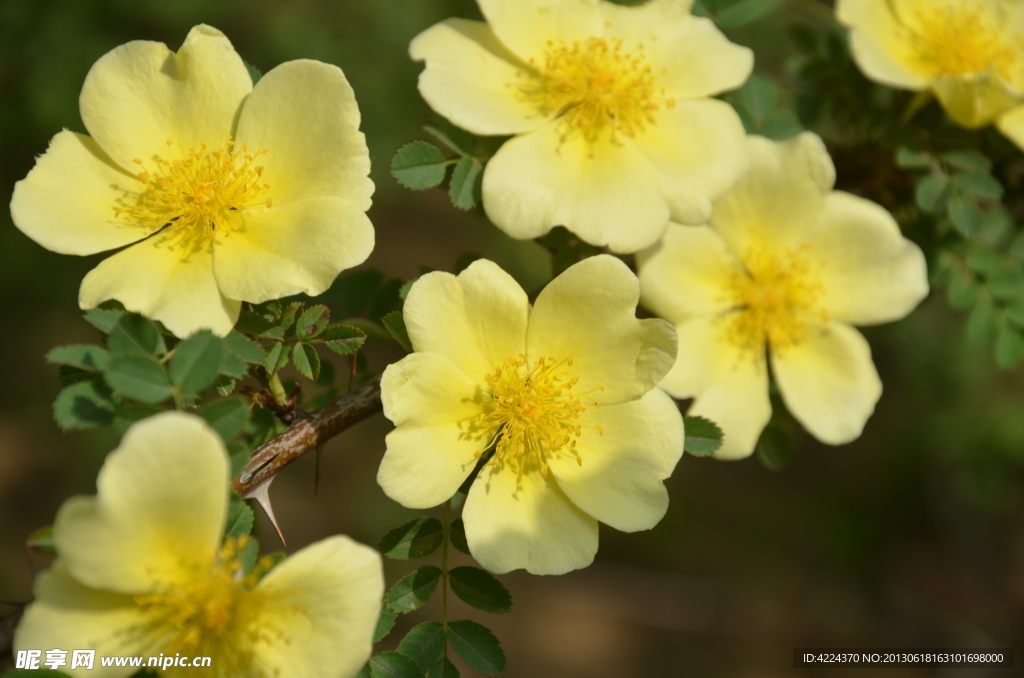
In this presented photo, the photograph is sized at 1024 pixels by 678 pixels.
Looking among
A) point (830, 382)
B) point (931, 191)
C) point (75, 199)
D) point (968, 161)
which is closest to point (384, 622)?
point (75, 199)

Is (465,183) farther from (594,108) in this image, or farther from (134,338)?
(134,338)

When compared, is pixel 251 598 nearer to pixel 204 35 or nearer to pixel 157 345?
pixel 157 345

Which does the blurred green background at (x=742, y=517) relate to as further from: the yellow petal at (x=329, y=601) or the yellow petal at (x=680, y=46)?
the yellow petal at (x=329, y=601)

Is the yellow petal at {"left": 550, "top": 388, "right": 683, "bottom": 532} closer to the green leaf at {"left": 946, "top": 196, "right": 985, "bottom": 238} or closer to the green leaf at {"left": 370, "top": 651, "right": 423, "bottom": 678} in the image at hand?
the green leaf at {"left": 370, "top": 651, "right": 423, "bottom": 678}

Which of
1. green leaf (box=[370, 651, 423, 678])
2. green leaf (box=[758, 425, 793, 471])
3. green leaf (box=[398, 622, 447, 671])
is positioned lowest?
green leaf (box=[758, 425, 793, 471])

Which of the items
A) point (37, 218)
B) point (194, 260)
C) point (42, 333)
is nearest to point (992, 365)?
point (194, 260)

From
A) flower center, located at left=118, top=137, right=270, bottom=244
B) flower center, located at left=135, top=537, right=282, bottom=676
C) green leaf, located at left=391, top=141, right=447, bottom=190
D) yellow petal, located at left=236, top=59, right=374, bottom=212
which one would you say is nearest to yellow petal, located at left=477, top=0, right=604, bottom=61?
green leaf, located at left=391, top=141, right=447, bottom=190

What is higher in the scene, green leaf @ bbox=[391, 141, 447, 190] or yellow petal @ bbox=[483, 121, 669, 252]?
green leaf @ bbox=[391, 141, 447, 190]
